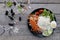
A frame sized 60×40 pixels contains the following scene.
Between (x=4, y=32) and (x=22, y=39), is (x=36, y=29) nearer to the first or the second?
(x=22, y=39)

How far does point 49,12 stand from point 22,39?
304mm

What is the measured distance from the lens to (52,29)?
4.52ft

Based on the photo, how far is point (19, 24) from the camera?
1.40 metres

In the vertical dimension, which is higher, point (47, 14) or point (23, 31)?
point (47, 14)

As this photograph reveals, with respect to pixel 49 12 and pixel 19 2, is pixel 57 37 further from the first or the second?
pixel 19 2

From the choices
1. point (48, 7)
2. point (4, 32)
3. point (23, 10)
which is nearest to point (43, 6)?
point (48, 7)

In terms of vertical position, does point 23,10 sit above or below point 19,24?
above

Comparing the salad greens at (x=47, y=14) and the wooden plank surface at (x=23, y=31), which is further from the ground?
the salad greens at (x=47, y=14)

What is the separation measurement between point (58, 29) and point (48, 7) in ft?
0.65

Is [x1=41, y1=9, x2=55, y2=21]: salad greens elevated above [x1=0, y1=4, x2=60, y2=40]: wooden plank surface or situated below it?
above

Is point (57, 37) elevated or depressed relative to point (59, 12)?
depressed

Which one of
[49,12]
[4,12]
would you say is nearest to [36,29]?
[49,12]

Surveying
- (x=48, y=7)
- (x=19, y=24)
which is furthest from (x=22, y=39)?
(x=48, y=7)

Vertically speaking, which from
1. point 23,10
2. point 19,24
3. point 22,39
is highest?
point 23,10
